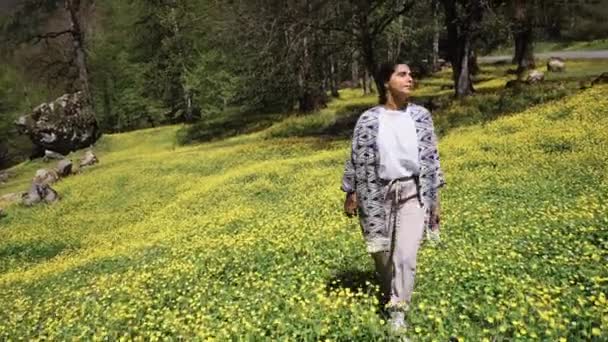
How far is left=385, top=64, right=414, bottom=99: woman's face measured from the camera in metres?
6.25

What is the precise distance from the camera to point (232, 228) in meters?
14.8

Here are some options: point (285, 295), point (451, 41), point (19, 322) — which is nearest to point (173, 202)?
point (19, 322)

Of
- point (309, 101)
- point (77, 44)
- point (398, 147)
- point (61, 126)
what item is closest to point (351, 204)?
point (398, 147)

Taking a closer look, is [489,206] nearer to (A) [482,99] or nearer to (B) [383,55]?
(A) [482,99]

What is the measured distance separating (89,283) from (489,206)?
844cm

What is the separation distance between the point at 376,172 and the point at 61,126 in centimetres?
4302

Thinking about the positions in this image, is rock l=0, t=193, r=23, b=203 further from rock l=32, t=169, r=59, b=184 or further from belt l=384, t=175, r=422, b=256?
belt l=384, t=175, r=422, b=256

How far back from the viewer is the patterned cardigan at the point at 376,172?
21.1 feet

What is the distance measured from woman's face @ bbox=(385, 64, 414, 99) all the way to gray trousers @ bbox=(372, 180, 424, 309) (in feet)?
3.22

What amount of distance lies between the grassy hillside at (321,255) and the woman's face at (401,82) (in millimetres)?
2369

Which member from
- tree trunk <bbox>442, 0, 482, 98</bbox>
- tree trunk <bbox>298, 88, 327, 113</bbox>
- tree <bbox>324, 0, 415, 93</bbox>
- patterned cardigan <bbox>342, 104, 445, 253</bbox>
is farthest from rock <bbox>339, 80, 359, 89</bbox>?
patterned cardigan <bbox>342, 104, 445, 253</bbox>

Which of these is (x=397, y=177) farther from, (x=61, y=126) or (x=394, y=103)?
(x=61, y=126)

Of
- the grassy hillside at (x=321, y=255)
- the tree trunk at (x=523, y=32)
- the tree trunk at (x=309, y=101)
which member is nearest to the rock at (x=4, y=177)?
the grassy hillside at (x=321, y=255)

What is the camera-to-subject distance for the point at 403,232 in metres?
6.42
